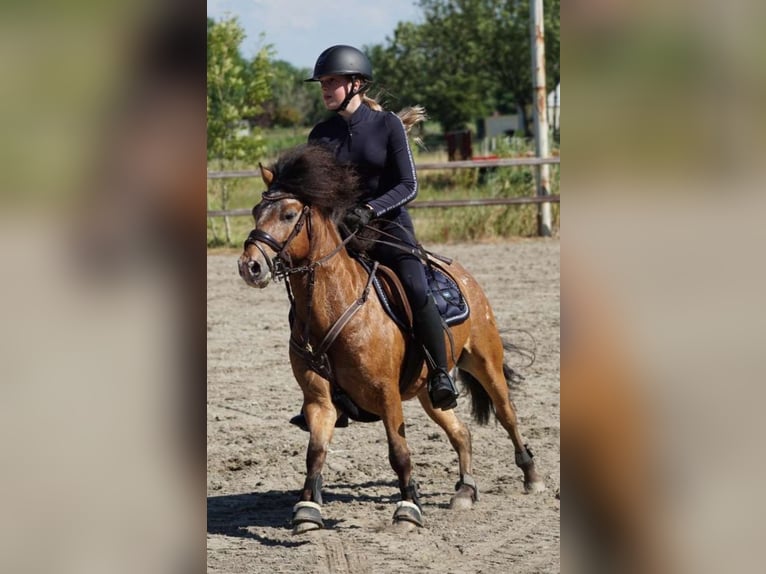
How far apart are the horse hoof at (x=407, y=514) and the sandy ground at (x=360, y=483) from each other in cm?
6

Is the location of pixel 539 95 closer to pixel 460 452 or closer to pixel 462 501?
pixel 460 452

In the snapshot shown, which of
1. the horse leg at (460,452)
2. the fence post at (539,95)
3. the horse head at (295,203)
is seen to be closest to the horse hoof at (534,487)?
the horse leg at (460,452)

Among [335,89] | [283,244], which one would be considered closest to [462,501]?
[283,244]

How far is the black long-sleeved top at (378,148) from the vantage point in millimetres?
4777

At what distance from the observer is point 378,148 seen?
15.8 feet

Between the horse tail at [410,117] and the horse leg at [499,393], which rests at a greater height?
the horse tail at [410,117]

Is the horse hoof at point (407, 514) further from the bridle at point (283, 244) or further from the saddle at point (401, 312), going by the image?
the bridle at point (283, 244)

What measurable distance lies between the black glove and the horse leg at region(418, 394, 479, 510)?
38.6 inches

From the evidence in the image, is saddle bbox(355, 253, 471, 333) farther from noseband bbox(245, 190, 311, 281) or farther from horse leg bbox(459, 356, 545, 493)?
noseband bbox(245, 190, 311, 281)

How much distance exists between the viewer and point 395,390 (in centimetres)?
465

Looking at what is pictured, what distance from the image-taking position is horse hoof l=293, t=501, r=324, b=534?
4.50m
